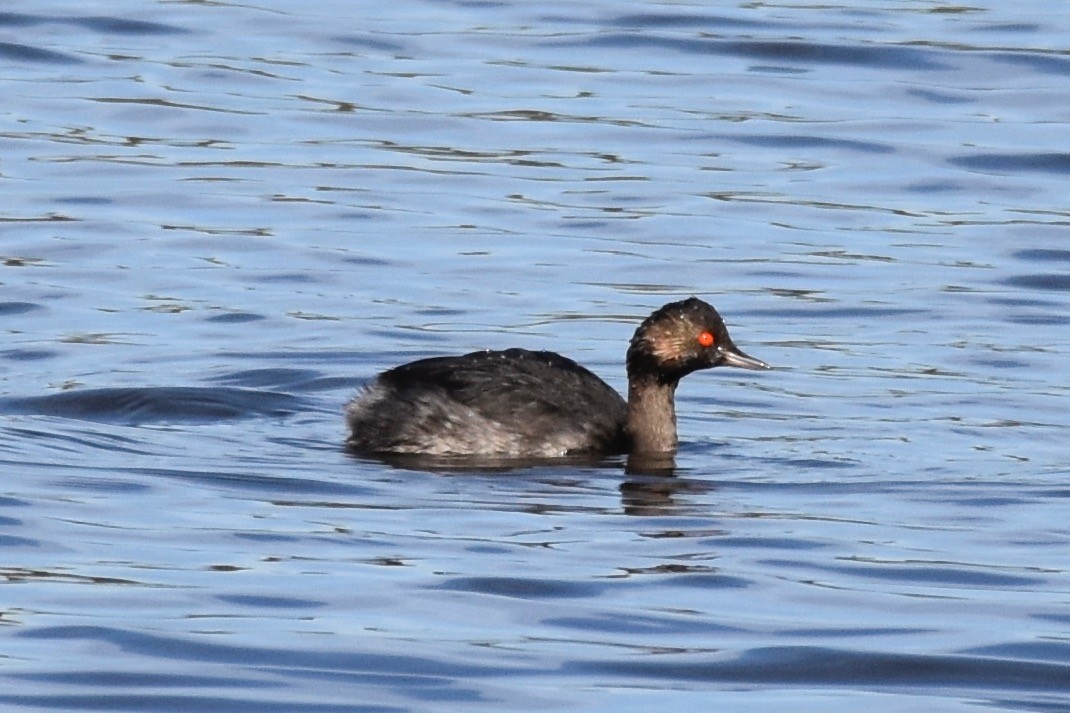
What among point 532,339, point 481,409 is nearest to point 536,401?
point 481,409

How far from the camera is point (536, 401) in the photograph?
38.0ft

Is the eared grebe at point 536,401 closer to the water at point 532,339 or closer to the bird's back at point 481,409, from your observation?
the bird's back at point 481,409

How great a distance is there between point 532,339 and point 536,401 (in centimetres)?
218

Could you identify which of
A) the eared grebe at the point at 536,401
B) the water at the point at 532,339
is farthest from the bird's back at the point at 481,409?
the water at the point at 532,339

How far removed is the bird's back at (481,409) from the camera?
37.6 ft

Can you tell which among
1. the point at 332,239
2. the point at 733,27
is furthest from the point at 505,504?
the point at 733,27

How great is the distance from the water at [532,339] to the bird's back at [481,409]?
0.22m

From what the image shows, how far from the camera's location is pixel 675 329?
11961 millimetres

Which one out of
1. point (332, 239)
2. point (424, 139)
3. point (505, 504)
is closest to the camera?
point (505, 504)

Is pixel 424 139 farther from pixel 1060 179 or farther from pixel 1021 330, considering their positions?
pixel 1021 330

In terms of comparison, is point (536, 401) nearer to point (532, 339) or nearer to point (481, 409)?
point (481, 409)

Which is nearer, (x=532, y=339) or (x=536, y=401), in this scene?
(x=536, y=401)

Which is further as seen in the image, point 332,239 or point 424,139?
point 424,139

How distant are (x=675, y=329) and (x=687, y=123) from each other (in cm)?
787
